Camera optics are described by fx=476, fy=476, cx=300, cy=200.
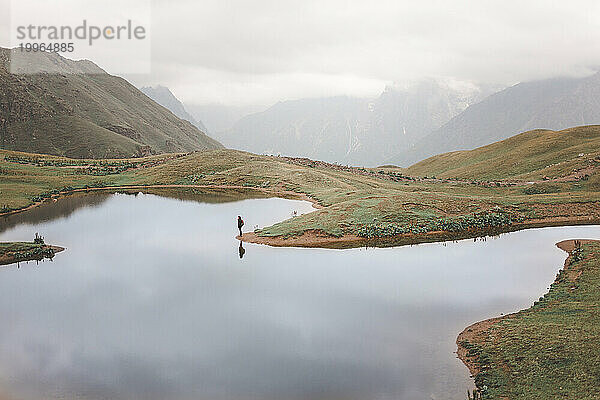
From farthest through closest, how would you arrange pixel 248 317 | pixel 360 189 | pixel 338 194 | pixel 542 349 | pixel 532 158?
pixel 532 158, pixel 360 189, pixel 338 194, pixel 248 317, pixel 542 349

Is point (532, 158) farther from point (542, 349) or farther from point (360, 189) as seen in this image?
point (542, 349)

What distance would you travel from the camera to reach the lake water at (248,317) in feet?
42.4

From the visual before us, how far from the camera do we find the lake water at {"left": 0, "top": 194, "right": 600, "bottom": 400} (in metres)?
12.9

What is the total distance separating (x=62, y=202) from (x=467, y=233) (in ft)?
126

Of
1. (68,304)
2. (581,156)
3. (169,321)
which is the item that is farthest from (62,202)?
(581,156)

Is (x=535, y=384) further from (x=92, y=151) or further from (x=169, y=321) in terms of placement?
(x=92, y=151)

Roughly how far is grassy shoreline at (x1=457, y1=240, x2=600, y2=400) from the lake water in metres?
0.65

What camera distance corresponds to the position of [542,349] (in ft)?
45.7

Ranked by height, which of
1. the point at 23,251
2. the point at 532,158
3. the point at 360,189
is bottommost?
the point at 23,251

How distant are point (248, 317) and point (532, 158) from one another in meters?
64.4

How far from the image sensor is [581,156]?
59.8 meters

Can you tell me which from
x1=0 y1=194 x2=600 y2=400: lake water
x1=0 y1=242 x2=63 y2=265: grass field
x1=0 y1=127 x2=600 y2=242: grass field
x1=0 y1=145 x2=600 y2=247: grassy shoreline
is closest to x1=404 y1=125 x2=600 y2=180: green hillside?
x1=0 y1=127 x2=600 y2=242: grass field

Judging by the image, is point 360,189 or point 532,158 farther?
point 532,158

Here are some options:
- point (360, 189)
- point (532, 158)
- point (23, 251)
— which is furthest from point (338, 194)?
point (532, 158)
